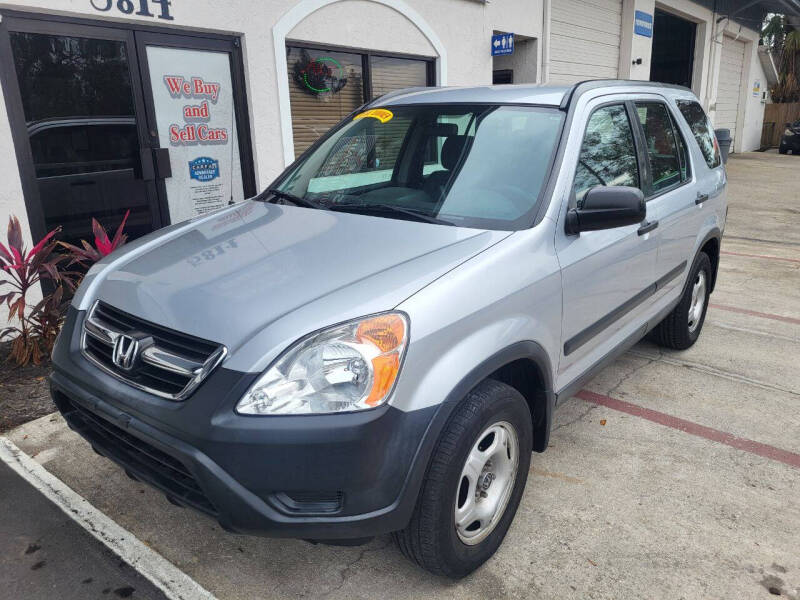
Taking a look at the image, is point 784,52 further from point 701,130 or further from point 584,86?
point 584,86

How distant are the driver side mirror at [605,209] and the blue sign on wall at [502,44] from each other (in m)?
7.53

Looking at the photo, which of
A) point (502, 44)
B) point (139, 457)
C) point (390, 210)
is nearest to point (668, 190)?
point (390, 210)

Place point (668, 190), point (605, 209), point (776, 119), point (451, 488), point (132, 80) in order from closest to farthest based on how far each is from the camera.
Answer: point (451, 488), point (605, 209), point (668, 190), point (132, 80), point (776, 119)

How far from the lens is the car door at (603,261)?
272 cm

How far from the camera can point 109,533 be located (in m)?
2.64

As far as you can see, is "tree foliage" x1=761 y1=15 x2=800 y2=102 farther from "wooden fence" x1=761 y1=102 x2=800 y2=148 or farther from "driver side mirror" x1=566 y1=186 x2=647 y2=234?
"driver side mirror" x1=566 y1=186 x2=647 y2=234

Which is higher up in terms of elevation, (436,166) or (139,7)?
(139,7)

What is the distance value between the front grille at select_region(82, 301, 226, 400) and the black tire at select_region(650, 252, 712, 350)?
3394mm

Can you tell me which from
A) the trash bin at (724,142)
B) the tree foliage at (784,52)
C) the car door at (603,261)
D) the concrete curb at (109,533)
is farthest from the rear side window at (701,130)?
the tree foliage at (784,52)

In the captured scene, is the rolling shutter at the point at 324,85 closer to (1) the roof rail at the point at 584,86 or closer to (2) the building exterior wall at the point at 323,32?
(2) the building exterior wall at the point at 323,32

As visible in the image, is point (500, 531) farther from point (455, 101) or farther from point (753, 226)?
point (753, 226)

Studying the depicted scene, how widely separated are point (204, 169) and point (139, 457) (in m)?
4.62

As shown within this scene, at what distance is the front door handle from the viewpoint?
325cm

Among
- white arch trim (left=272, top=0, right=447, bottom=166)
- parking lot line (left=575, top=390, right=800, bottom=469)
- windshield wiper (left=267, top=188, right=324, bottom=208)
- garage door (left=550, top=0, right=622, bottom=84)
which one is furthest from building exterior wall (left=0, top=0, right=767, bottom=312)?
parking lot line (left=575, top=390, right=800, bottom=469)
